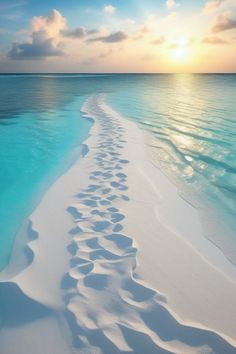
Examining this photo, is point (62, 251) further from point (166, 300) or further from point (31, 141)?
point (31, 141)

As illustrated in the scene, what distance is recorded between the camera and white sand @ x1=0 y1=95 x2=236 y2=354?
3.07 m

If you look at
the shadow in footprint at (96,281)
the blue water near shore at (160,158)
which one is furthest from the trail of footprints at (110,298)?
the blue water near shore at (160,158)

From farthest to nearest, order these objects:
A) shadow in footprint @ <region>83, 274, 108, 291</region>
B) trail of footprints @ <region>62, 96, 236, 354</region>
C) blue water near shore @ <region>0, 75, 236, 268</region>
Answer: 1. blue water near shore @ <region>0, 75, 236, 268</region>
2. shadow in footprint @ <region>83, 274, 108, 291</region>
3. trail of footprints @ <region>62, 96, 236, 354</region>

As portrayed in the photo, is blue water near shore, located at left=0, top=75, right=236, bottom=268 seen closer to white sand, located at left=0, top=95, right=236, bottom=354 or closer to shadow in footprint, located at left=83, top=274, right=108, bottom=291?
white sand, located at left=0, top=95, right=236, bottom=354

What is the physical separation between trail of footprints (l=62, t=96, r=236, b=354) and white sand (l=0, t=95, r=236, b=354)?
11 mm

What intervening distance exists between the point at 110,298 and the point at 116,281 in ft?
0.97

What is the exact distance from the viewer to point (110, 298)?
3.53 meters

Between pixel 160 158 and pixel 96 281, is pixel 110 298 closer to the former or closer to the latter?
pixel 96 281

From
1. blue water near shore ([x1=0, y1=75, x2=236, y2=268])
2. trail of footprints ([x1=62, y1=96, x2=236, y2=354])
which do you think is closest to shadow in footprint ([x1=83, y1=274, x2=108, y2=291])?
trail of footprints ([x1=62, y1=96, x2=236, y2=354])

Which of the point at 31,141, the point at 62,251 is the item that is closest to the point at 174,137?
the point at 31,141

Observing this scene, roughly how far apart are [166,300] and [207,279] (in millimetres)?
822

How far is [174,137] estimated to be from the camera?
1316 centimetres

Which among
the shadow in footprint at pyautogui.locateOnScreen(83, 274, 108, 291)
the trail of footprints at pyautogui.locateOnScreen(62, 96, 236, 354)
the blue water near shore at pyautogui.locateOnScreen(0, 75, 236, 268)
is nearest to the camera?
the trail of footprints at pyautogui.locateOnScreen(62, 96, 236, 354)

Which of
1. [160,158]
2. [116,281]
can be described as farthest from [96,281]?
[160,158]
